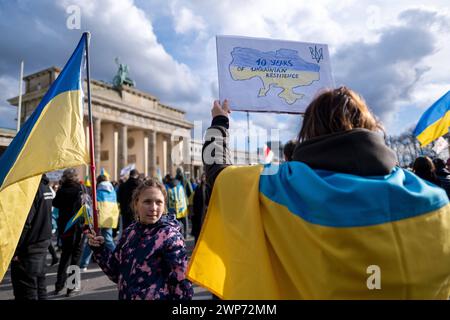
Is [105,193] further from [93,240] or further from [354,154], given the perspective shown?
[354,154]

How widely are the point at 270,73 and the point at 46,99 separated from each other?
1.89 metres

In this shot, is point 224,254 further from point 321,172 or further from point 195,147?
point 195,147

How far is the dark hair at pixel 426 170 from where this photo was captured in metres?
3.75

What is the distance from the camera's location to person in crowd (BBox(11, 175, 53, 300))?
10.7 feet

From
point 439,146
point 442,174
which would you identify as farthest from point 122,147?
point 442,174

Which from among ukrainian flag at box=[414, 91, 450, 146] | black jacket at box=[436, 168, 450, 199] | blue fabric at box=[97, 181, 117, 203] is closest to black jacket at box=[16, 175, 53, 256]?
blue fabric at box=[97, 181, 117, 203]

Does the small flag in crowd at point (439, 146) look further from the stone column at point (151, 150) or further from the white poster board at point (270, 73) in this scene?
the stone column at point (151, 150)

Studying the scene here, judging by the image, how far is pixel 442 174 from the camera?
3.84m

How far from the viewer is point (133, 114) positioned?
1539 inches

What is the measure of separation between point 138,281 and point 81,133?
124 cm

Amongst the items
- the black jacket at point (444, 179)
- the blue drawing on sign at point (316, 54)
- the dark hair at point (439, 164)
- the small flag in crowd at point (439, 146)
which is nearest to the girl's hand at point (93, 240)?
the blue drawing on sign at point (316, 54)

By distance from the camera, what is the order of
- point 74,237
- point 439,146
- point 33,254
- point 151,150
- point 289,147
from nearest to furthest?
point 289,147 < point 33,254 < point 74,237 < point 439,146 < point 151,150

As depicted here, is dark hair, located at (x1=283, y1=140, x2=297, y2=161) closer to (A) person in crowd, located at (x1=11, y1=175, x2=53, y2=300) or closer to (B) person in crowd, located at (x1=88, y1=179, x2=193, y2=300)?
(B) person in crowd, located at (x1=88, y1=179, x2=193, y2=300)
